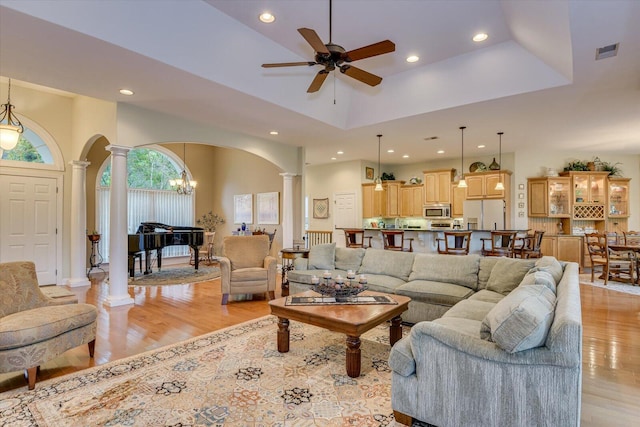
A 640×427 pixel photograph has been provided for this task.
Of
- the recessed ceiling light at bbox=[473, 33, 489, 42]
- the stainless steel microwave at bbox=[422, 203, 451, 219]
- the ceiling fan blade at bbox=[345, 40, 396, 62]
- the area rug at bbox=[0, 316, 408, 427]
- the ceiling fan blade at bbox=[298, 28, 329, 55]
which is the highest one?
the recessed ceiling light at bbox=[473, 33, 489, 42]

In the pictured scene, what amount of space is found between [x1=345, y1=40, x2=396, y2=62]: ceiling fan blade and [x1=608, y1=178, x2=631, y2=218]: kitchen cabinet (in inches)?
350

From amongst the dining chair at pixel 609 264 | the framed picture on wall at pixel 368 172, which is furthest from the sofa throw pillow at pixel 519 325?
the framed picture on wall at pixel 368 172

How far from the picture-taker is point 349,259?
510cm

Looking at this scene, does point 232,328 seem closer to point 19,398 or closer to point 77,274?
point 19,398

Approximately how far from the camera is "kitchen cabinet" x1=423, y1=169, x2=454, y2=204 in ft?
30.2

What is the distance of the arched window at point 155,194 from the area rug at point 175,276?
1686mm

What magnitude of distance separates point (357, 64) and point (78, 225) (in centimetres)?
584

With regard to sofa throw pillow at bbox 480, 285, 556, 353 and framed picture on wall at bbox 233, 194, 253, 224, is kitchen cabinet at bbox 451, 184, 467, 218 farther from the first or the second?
sofa throw pillow at bbox 480, 285, 556, 353

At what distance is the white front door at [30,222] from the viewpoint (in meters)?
5.84

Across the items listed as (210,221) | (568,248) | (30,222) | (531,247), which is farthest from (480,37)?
(210,221)

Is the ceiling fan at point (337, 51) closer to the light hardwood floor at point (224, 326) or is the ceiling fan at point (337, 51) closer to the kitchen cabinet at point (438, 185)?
the light hardwood floor at point (224, 326)

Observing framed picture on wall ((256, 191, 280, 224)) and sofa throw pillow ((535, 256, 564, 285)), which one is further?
framed picture on wall ((256, 191, 280, 224))

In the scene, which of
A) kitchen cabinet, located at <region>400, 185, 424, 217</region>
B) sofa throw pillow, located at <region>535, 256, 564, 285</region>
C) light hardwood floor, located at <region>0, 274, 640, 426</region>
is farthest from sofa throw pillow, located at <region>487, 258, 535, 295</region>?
kitchen cabinet, located at <region>400, 185, 424, 217</region>

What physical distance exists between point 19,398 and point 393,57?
5.33 m
